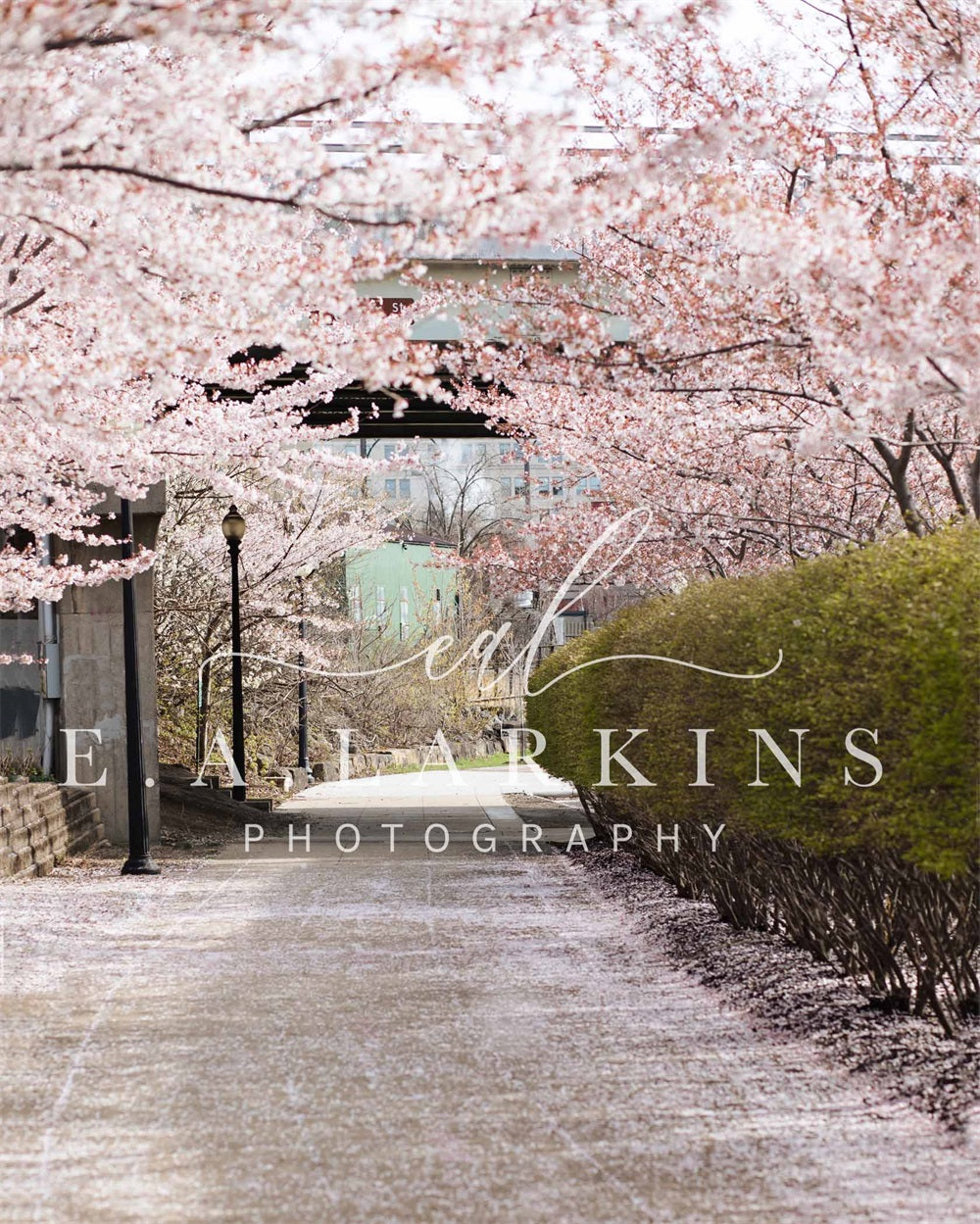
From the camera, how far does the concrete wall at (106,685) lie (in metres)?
18.8

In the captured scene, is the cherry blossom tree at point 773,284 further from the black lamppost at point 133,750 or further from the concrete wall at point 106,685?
the concrete wall at point 106,685

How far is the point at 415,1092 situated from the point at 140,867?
393 inches

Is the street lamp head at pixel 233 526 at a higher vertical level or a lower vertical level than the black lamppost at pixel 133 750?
higher

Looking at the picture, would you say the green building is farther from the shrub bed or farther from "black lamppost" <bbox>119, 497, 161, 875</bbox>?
the shrub bed

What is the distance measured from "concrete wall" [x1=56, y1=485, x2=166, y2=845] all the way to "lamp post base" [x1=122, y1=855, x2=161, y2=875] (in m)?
2.98

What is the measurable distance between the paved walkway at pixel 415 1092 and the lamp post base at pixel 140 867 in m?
4.21

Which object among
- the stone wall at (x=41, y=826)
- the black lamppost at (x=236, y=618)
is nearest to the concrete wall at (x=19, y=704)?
the stone wall at (x=41, y=826)

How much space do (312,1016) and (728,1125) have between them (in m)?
2.61

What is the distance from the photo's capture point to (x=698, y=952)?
9906 mm

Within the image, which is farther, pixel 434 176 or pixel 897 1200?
pixel 434 176

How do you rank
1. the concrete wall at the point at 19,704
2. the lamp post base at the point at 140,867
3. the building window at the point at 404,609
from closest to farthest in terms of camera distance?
the lamp post base at the point at 140,867
the concrete wall at the point at 19,704
the building window at the point at 404,609

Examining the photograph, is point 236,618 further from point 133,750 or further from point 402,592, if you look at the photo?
point 402,592

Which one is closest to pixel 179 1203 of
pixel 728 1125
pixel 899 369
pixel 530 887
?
pixel 728 1125

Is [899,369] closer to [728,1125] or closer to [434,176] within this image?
[434,176]
